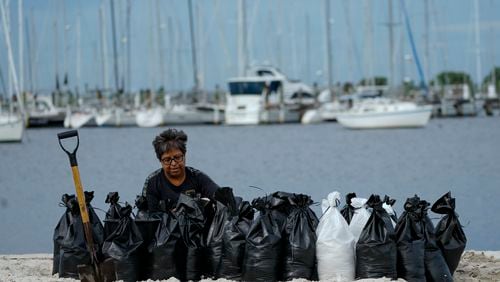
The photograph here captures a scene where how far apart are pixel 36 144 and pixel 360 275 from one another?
157ft

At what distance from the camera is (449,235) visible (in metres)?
9.17

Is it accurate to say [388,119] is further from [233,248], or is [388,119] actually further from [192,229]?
[233,248]

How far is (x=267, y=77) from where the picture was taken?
71.7 metres

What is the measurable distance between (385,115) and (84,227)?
4837 centimetres

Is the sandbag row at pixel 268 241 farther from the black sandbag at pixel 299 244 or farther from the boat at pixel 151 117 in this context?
the boat at pixel 151 117

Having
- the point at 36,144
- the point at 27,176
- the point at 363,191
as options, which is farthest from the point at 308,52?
the point at 363,191

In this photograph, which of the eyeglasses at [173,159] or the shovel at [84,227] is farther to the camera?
the eyeglasses at [173,159]

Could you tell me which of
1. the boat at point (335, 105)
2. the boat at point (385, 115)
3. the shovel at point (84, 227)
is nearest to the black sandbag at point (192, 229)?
the shovel at point (84, 227)

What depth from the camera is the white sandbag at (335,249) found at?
28.6ft

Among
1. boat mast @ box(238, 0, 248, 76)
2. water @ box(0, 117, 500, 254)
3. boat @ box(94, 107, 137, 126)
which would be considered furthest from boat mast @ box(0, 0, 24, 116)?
boat @ box(94, 107, 137, 126)

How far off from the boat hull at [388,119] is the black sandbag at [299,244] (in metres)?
47.9

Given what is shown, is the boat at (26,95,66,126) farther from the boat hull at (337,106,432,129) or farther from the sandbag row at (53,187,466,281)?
the sandbag row at (53,187,466,281)

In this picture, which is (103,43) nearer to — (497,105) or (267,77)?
(267,77)

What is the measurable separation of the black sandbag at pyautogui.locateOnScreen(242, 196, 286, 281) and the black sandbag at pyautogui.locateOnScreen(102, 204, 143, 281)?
86 centimetres
